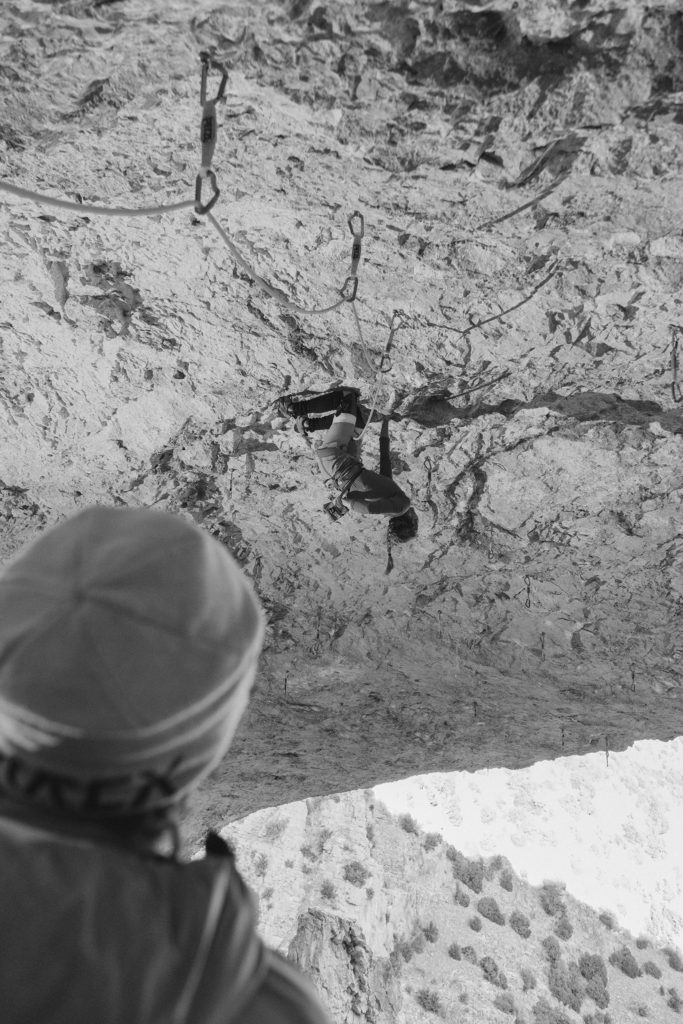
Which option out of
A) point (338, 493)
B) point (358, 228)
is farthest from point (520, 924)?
point (358, 228)

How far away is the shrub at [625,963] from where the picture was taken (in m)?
27.4

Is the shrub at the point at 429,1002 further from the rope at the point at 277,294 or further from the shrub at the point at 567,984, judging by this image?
the rope at the point at 277,294

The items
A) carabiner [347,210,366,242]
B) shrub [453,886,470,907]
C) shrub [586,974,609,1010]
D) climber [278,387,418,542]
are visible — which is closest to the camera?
carabiner [347,210,366,242]

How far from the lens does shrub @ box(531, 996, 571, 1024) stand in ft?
77.0

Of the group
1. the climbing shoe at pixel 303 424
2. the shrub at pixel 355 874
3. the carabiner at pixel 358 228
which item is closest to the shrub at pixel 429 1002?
the shrub at pixel 355 874

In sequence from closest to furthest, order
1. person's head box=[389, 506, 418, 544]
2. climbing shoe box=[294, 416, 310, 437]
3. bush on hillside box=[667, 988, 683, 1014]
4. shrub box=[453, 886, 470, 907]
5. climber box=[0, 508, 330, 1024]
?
climber box=[0, 508, 330, 1024]
climbing shoe box=[294, 416, 310, 437]
person's head box=[389, 506, 418, 544]
bush on hillside box=[667, 988, 683, 1014]
shrub box=[453, 886, 470, 907]

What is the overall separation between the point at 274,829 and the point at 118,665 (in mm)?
26292

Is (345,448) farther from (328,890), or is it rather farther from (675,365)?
(328,890)

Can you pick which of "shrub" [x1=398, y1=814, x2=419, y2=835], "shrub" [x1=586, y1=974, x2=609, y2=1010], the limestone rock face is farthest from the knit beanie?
"shrub" [x1=586, y1=974, x2=609, y2=1010]

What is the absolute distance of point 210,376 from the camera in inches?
179

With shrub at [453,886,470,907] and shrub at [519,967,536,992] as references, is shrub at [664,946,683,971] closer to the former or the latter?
shrub at [519,967,536,992]

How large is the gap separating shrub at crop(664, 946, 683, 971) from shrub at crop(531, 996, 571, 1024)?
7.98 meters

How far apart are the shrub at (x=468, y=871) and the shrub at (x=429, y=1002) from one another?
5.46m

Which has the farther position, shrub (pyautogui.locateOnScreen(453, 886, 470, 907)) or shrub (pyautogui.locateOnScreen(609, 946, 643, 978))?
shrub (pyautogui.locateOnScreen(609, 946, 643, 978))
